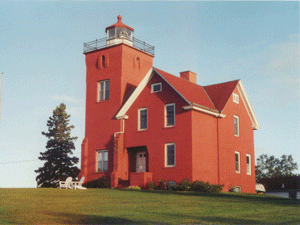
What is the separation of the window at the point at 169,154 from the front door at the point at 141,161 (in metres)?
2.33

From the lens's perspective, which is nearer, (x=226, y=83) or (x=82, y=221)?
(x=82, y=221)

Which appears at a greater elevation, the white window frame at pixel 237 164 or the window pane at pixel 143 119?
the window pane at pixel 143 119

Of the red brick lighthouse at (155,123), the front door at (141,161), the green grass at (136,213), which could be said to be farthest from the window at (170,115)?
the green grass at (136,213)

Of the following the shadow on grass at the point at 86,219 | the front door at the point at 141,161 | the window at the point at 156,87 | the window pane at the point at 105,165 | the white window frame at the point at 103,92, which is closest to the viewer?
the shadow on grass at the point at 86,219

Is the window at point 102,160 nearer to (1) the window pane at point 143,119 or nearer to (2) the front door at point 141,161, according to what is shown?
(2) the front door at point 141,161

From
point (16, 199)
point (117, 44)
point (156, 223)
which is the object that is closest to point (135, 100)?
point (117, 44)

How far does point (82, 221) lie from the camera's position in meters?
13.0

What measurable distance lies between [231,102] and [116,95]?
342 inches

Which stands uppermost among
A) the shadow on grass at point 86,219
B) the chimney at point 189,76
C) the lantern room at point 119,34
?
the lantern room at point 119,34

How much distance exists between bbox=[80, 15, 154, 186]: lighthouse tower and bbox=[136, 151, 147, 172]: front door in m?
0.88

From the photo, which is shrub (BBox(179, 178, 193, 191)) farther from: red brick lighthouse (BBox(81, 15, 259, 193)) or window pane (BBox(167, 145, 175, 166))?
window pane (BBox(167, 145, 175, 166))

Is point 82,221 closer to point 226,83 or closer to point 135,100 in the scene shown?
point 135,100

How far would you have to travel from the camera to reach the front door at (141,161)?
108 feet

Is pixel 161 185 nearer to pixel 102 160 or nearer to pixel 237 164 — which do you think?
pixel 102 160
